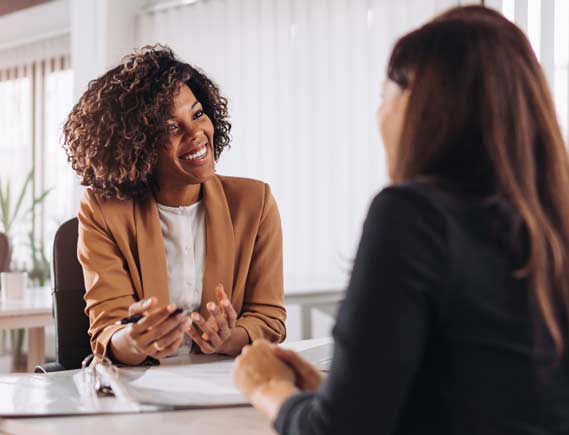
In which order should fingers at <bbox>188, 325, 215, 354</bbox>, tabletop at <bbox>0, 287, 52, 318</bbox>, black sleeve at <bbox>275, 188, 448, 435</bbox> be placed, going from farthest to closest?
tabletop at <bbox>0, 287, 52, 318</bbox>, fingers at <bbox>188, 325, 215, 354</bbox>, black sleeve at <bbox>275, 188, 448, 435</bbox>

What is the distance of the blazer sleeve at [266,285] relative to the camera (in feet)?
6.18

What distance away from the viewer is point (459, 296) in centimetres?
77

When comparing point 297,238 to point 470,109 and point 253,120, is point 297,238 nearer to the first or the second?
point 253,120

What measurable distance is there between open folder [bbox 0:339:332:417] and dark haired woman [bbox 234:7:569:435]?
18.1 inches

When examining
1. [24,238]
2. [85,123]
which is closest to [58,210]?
[24,238]

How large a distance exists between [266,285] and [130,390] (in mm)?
630

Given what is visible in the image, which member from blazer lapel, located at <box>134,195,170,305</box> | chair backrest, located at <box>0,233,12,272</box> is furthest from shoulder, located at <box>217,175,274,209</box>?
chair backrest, located at <box>0,233,12,272</box>

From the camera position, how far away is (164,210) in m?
1.96

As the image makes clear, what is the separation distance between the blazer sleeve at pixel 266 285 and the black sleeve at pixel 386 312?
104 centimetres

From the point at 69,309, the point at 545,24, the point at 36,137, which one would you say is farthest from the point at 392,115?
the point at 36,137

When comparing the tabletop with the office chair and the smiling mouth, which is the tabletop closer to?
the office chair

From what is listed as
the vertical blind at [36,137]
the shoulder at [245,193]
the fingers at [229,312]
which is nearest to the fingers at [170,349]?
the fingers at [229,312]

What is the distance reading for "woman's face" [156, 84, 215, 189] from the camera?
6.22 ft

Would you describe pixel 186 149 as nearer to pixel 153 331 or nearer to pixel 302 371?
pixel 153 331
